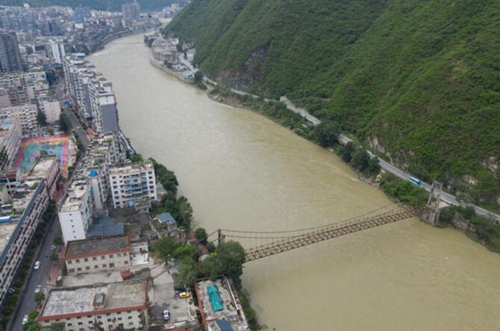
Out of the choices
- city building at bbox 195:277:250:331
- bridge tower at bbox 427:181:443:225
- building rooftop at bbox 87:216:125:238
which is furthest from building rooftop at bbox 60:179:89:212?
bridge tower at bbox 427:181:443:225

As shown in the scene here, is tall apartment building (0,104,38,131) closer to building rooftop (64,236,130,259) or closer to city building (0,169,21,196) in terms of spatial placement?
city building (0,169,21,196)

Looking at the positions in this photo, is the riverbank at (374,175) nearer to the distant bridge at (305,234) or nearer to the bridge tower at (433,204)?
the bridge tower at (433,204)

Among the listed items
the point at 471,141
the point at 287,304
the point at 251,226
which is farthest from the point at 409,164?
the point at 287,304

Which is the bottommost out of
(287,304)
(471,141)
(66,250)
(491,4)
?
(287,304)

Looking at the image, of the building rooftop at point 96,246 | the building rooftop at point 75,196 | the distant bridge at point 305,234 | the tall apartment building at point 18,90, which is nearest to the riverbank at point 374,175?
the distant bridge at point 305,234

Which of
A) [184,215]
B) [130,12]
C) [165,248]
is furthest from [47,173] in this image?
[130,12]

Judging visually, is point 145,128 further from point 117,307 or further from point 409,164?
point 117,307

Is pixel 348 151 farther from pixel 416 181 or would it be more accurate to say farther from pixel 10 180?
pixel 10 180

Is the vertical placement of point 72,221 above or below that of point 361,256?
above
